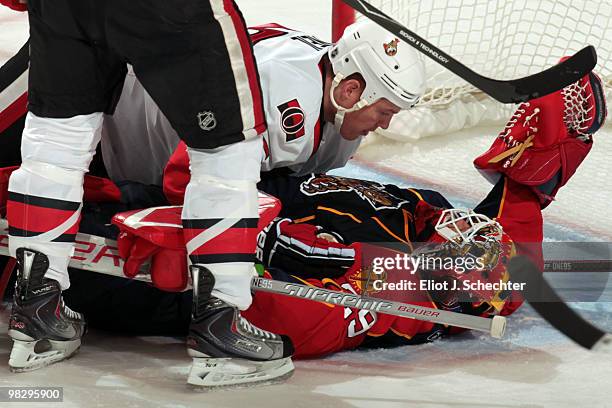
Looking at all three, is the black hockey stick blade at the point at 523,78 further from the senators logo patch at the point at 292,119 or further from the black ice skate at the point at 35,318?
the black ice skate at the point at 35,318

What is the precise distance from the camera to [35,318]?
1.88m

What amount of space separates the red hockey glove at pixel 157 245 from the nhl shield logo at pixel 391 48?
72 cm

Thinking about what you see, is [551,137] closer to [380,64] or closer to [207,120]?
[380,64]

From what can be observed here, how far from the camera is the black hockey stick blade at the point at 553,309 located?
1.83 metres

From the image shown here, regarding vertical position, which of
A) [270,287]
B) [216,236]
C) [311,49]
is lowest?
[270,287]

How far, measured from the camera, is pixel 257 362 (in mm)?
1874

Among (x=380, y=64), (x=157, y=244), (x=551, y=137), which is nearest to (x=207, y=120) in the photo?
(x=157, y=244)

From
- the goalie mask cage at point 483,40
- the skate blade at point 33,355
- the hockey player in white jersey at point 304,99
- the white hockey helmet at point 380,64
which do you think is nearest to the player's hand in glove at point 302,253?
the hockey player in white jersey at point 304,99

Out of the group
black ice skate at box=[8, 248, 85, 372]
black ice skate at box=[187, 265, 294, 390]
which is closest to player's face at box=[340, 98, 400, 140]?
black ice skate at box=[187, 265, 294, 390]

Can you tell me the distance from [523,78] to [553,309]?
460mm

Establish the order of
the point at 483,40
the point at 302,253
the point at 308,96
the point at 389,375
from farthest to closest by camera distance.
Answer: the point at 483,40, the point at 308,96, the point at 302,253, the point at 389,375

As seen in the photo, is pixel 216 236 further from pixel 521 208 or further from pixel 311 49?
pixel 521 208

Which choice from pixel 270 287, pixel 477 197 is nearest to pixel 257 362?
pixel 270 287

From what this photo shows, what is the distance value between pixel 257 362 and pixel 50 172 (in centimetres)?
50
